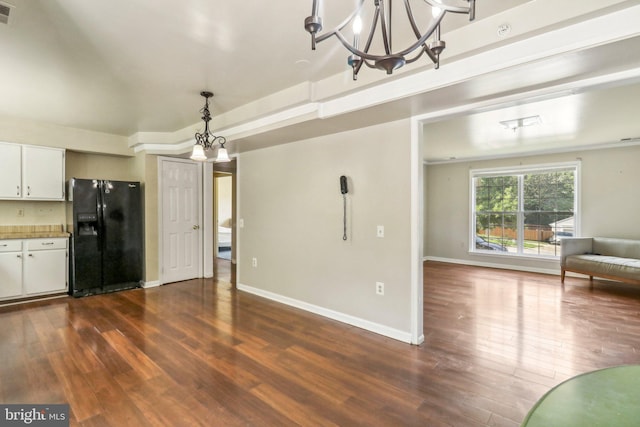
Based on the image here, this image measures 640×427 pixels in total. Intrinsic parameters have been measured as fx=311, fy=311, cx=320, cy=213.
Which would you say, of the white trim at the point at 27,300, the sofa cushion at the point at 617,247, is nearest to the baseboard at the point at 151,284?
the white trim at the point at 27,300

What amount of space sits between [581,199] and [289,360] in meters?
6.05

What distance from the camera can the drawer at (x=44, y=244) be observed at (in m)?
4.20

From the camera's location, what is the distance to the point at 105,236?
4625mm

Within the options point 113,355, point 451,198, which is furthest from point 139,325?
point 451,198

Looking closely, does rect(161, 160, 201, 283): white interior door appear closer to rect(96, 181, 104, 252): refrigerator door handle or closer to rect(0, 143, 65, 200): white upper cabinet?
rect(96, 181, 104, 252): refrigerator door handle

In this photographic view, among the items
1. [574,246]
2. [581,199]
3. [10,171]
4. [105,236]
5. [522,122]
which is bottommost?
[574,246]

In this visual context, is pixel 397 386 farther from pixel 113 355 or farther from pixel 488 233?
A: pixel 488 233

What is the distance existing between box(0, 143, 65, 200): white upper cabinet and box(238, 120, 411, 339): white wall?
2.58 metres

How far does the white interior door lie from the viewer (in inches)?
205

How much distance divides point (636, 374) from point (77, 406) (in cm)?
279

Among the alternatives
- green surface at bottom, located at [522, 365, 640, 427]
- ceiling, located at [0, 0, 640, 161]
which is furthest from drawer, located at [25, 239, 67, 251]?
green surface at bottom, located at [522, 365, 640, 427]

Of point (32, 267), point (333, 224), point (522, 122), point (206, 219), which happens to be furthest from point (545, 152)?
point (32, 267)

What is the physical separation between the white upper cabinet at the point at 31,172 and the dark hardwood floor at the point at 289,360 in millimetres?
1507

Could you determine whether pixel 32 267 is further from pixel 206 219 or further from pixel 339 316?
pixel 339 316
